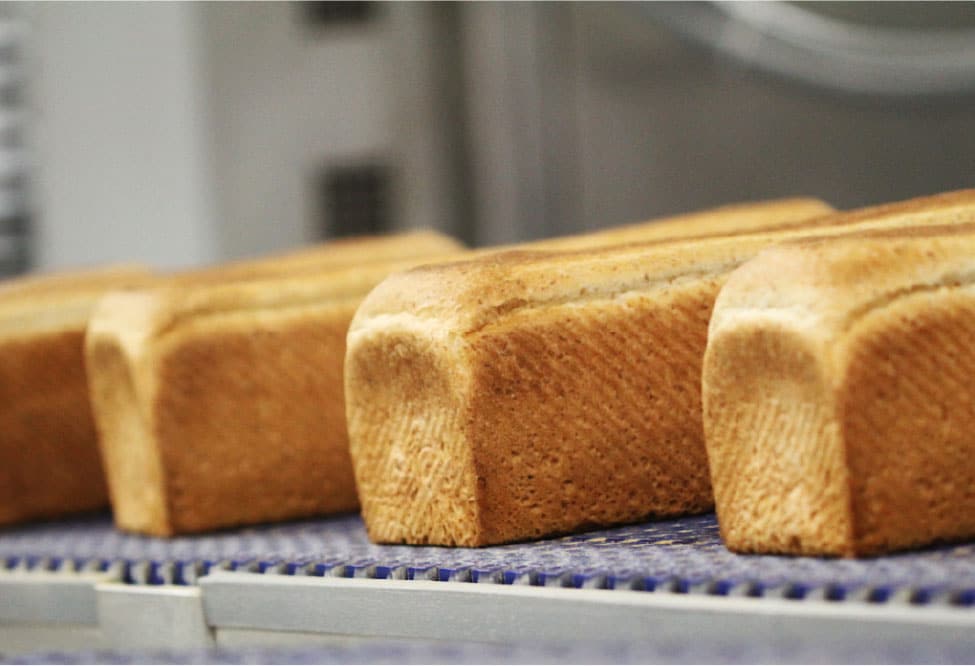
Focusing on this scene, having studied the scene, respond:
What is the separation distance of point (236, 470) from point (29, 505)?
→ 386 mm

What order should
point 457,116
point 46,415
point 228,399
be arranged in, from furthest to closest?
Answer: point 457,116
point 46,415
point 228,399

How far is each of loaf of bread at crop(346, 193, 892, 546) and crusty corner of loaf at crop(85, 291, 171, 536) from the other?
314 millimetres

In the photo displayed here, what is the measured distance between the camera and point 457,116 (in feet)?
15.8

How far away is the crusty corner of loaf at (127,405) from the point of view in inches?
64.1

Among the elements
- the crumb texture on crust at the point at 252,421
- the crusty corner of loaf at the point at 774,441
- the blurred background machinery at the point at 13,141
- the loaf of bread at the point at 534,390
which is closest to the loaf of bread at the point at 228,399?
the crumb texture on crust at the point at 252,421

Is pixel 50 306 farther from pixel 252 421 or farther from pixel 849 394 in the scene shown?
pixel 849 394

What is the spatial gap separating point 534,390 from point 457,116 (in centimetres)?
360

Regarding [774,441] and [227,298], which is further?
[227,298]

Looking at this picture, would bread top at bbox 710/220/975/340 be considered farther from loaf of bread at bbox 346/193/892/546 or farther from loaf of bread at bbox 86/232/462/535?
loaf of bread at bbox 86/232/462/535

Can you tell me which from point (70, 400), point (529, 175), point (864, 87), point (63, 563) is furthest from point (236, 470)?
point (529, 175)

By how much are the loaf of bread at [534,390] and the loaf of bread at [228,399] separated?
0.88 feet

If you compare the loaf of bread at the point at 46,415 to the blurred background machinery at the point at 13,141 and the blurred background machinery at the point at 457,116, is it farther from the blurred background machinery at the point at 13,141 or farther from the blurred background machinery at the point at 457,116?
the blurred background machinery at the point at 13,141

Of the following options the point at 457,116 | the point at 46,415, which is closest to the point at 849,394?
the point at 46,415

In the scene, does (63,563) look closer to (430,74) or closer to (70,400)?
(70,400)
